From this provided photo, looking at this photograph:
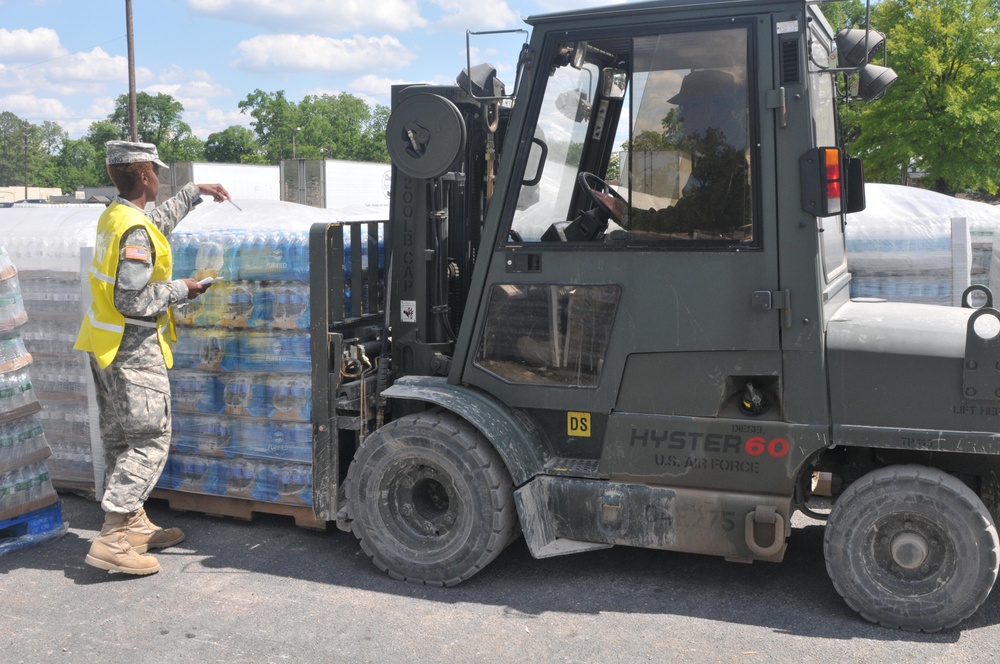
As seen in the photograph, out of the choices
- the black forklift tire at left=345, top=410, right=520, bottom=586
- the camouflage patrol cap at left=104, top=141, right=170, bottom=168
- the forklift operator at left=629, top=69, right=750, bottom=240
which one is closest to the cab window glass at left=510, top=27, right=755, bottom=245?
the forklift operator at left=629, top=69, right=750, bottom=240

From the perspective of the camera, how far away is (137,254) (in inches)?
204

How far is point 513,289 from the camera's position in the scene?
4.84 metres

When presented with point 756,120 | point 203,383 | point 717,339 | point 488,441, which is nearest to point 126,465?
point 203,383

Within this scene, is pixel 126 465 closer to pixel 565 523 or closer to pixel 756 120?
pixel 565 523

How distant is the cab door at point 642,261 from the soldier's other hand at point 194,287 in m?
1.54

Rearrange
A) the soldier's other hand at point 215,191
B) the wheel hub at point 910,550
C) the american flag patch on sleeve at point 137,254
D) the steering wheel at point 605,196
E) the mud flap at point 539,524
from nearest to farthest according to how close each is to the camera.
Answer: the wheel hub at point 910,550, the steering wheel at point 605,196, the mud flap at point 539,524, the american flag patch on sleeve at point 137,254, the soldier's other hand at point 215,191

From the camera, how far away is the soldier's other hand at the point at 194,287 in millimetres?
5328

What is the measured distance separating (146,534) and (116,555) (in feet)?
0.82

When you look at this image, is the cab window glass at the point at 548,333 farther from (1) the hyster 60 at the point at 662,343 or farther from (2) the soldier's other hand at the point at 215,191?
(2) the soldier's other hand at the point at 215,191

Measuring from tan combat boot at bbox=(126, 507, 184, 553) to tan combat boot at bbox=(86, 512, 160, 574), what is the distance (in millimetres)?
53

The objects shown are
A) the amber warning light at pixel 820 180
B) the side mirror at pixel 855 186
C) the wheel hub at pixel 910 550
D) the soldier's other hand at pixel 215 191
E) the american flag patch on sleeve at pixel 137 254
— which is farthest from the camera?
the soldier's other hand at pixel 215 191

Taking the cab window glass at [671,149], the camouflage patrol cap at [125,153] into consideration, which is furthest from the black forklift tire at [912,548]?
the camouflage patrol cap at [125,153]

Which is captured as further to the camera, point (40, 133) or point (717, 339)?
point (40, 133)

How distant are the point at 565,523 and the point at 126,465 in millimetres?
2386
